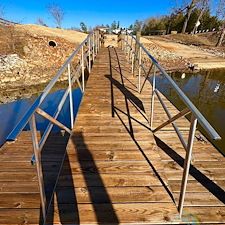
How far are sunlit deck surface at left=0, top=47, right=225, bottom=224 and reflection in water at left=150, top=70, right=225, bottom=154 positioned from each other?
2854 millimetres

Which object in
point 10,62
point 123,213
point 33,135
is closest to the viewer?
point 33,135

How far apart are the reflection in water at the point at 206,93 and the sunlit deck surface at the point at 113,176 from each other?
2.85 m

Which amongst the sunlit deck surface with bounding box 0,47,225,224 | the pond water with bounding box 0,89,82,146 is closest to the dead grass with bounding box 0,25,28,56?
the pond water with bounding box 0,89,82,146

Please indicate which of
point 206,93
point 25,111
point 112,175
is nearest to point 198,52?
point 206,93

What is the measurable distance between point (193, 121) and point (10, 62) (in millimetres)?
13694

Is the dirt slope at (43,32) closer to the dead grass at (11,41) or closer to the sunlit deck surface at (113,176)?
the dead grass at (11,41)

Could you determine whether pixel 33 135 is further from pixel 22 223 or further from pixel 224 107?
pixel 224 107

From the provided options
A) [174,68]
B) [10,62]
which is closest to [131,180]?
[10,62]

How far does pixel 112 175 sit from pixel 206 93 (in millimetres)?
8491

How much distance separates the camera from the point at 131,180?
6.62 ft

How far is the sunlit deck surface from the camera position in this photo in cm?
172

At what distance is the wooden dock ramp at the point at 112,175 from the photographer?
168cm

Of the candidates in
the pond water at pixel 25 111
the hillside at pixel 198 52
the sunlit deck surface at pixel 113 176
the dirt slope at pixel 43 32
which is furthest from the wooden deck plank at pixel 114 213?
the dirt slope at pixel 43 32

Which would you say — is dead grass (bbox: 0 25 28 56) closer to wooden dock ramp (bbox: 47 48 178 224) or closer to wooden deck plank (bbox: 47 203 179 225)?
wooden dock ramp (bbox: 47 48 178 224)
